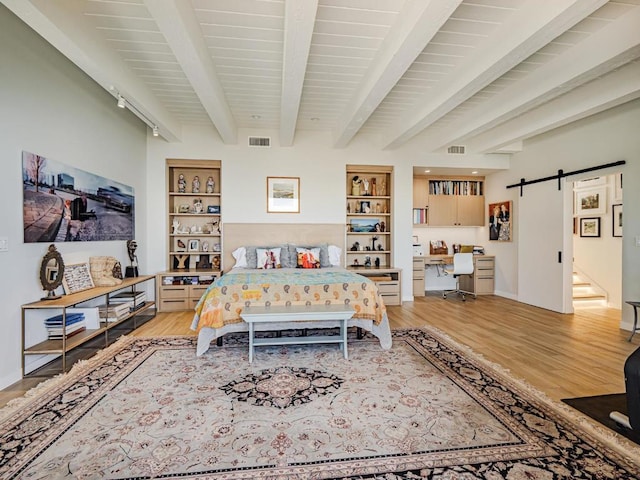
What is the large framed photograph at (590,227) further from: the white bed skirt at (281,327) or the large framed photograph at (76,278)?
the large framed photograph at (76,278)

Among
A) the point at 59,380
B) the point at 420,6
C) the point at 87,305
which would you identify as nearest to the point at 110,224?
the point at 87,305

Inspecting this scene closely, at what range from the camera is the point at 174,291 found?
5.01 meters

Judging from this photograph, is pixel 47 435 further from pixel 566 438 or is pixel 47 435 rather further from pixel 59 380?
pixel 566 438

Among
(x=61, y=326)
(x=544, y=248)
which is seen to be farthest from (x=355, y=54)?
(x=544, y=248)

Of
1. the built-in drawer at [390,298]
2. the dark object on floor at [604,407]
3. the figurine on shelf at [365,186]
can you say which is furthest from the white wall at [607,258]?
the figurine on shelf at [365,186]

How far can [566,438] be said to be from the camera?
1837 millimetres

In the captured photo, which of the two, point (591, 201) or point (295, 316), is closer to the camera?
point (295, 316)

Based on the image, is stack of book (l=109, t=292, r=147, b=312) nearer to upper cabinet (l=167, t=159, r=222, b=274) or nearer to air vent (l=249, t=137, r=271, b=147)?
upper cabinet (l=167, t=159, r=222, b=274)

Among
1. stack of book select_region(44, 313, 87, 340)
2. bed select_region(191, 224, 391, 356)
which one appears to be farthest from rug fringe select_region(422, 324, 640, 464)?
stack of book select_region(44, 313, 87, 340)

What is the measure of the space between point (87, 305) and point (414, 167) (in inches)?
218

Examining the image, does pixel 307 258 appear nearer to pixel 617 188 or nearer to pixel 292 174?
pixel 292 174

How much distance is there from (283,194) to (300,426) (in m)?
4.09

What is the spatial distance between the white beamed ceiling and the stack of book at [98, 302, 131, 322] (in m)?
2.37

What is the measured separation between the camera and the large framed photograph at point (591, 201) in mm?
5621
